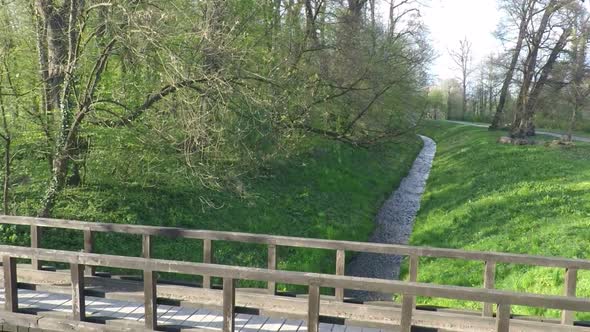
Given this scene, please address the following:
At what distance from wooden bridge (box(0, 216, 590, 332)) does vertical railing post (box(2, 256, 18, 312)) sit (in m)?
0.01

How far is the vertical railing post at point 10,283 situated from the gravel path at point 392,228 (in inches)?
279

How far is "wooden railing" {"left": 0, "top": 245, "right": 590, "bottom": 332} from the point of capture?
4219mm

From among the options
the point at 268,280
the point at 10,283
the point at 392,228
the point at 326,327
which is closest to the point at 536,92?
the point at 392,228

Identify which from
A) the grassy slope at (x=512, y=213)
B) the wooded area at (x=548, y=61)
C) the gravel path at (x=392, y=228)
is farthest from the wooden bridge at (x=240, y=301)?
the wooded area at (x=548, y=61)

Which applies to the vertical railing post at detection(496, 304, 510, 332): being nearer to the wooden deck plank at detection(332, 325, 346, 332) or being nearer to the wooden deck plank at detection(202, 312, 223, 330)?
the wooden deck plank at detection(332, 325, 346, 332)

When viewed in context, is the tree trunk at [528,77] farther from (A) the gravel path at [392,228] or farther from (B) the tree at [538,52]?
(A) the gravel path at [392,228]

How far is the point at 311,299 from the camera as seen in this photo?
4.64 metres

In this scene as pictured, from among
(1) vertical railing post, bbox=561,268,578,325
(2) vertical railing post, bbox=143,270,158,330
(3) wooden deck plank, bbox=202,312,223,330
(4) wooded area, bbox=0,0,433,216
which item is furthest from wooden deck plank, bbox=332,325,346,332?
(4) wooded area, bbox=0,0,433,216

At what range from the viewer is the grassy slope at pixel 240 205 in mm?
10617

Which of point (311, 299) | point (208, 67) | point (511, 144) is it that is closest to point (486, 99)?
point (511, 144)

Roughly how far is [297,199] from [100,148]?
22.2 feet

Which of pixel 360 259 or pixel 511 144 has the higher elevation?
pixel 511 144

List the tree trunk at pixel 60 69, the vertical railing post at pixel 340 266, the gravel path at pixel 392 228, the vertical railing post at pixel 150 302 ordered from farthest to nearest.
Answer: the gravel path at pixel 392 228
the tree trunk at pixel 60 69
the vertical railing post at pixel 340 266
the vertical railing post at pixel 150 302

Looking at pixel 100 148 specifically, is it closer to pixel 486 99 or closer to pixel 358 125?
pixel 358 125
